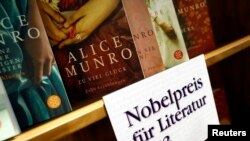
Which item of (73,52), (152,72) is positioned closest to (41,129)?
(73,52)

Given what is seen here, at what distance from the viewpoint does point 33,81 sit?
527 mm

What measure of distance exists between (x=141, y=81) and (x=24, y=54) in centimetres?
27

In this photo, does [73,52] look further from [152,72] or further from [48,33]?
[152,72]

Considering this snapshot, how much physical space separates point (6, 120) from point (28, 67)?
111 millimetres

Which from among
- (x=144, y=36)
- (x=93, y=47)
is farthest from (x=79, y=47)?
(x=144, y=36)

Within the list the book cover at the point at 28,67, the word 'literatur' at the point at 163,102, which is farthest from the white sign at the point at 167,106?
the book cover at the point at 28,67

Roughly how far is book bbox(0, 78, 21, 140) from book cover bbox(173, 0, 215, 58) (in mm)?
489

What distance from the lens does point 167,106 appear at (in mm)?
681

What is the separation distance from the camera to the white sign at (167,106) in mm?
604

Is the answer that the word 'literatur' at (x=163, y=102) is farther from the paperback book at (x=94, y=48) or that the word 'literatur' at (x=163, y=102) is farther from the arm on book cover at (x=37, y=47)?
the arm on book cover at (x=37, y=47)

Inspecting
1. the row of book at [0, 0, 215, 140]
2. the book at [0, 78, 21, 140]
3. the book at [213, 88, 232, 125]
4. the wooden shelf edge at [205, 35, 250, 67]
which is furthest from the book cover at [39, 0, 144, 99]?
the book at [213, 88, 232, 125]

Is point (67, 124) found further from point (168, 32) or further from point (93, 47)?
point (168, 32)

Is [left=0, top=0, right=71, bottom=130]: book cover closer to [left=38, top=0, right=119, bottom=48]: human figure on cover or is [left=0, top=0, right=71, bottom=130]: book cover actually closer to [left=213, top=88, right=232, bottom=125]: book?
[left=38, top=0, right=119, bottom=48]: human figure on cover

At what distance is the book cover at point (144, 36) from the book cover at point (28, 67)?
0.69 feet
